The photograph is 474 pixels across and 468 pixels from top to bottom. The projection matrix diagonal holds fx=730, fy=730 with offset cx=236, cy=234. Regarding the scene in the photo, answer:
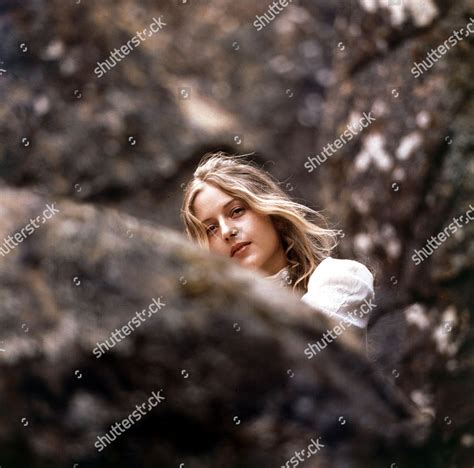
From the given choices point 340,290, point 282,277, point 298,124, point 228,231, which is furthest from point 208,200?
point 298,124

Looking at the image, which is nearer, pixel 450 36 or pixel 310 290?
pixel 310 290

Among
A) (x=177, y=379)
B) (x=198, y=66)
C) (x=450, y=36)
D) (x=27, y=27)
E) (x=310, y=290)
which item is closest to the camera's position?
(x=177, y=379)

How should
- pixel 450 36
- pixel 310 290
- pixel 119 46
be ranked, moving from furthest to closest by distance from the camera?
pixel 119 46 < pixel 450 36 < pixel 310 290

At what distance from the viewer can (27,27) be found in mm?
1930

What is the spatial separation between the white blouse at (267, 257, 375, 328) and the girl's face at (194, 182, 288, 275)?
158mm

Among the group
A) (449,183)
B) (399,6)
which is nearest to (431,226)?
(449,183)

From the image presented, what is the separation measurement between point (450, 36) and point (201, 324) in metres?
0.90

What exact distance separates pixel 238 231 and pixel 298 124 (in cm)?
102

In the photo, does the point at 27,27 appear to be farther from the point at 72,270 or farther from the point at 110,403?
the point at 110,403

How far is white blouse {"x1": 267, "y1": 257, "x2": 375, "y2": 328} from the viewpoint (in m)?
1.13

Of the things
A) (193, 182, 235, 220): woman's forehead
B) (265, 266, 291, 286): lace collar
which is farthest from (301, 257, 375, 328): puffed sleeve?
(193, 182, 235, 220): woman's forehead

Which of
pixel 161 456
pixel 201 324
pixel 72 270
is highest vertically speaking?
pixel 72 270

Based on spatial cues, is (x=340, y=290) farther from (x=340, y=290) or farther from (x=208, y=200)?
(x=208, y=200)

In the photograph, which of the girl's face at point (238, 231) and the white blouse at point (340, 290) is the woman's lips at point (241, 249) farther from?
the white blouse at point (340, 290)
